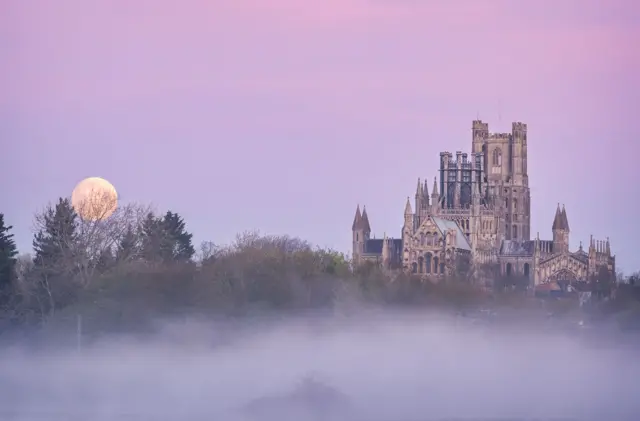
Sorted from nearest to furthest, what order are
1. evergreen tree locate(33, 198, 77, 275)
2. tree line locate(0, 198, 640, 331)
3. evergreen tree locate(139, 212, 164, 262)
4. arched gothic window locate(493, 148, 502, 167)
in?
tree line locate(0, 198, 640, 331)
evergreen tree locate(33, 198, 77, 275)
evergreen tree locate(139, 212, 164, 262)
arched gothic window locate(493, 148, 502, 167)

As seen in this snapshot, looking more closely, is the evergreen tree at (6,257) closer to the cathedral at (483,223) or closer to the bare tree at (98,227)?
the bare tree at (98,227)

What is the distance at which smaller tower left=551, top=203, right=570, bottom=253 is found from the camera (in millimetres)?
149750

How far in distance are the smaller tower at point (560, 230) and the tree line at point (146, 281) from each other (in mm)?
83627

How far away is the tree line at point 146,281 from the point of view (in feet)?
167

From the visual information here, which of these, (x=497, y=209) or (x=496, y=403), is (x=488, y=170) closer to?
(x=497, y=209)

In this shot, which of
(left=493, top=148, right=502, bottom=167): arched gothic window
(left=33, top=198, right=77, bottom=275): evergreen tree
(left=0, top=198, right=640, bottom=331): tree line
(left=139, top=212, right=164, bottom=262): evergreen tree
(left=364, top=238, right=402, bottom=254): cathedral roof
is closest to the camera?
(left=0, top=198, right=640, bottom=331): tree line

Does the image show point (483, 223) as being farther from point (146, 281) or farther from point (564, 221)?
point (146, 281)

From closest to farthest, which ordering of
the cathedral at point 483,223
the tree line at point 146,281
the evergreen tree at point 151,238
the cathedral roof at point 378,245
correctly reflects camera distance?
the tree line at point 146,281 < the evergreen tree at point 151,238 < the cathedral at point 483,223 < the cathedral roof at point 378,245

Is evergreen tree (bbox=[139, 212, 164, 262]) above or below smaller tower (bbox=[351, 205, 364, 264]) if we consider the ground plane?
below

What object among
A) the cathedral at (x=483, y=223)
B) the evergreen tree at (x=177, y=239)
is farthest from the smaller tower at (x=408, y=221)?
the evergreen tree at (x=177, y=239)

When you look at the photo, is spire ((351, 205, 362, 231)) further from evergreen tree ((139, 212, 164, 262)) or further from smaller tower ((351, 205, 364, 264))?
evergreen tree ((139, 212, 164, 262))

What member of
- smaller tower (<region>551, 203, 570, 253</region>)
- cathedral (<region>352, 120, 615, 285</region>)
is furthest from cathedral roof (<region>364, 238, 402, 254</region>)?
smaller tower (<region>551, 203, 570, 253</region>)

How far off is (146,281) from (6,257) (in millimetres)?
8696

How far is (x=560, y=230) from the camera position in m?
152
